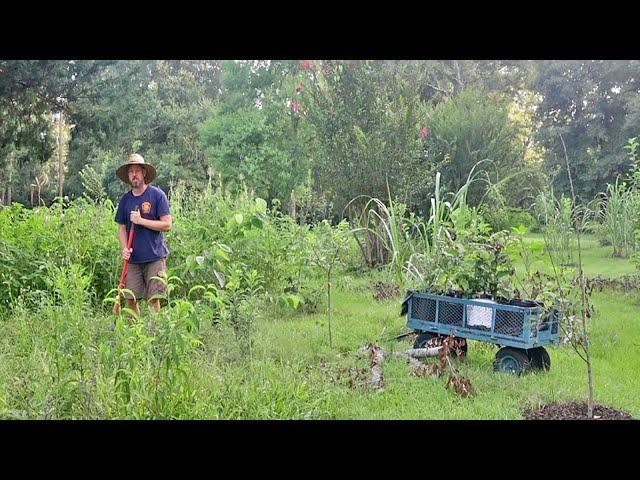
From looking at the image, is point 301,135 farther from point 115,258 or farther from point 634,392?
point 634,392

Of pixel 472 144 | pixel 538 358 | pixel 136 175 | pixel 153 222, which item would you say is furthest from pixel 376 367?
pixel 472 144

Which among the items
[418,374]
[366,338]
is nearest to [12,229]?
[366,338]

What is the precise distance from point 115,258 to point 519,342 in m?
3.92

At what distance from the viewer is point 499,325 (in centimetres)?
431

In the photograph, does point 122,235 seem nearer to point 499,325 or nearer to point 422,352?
point 422,352

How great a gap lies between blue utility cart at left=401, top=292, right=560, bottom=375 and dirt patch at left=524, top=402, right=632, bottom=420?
0.55 meters

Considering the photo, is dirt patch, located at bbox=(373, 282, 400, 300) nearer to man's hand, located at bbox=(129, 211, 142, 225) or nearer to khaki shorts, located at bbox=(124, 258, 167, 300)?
khaki shorts, located at bbox=(124, 258, 167, 300)

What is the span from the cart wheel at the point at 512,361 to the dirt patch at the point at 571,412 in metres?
0.59

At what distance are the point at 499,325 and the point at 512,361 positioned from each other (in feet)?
0.85

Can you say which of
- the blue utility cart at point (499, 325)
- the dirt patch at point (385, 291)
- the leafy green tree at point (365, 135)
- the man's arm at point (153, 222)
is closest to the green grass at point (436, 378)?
the blue utility cart at point (499, 325)

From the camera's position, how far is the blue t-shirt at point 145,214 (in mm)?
5023

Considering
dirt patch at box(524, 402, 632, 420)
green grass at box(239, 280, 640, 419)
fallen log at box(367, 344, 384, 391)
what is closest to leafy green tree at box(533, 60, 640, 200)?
green grass at box(239, 280, 640, 419)

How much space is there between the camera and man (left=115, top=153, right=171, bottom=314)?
198 inches

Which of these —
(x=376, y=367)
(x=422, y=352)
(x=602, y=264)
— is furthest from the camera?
(x=602, y=264)
